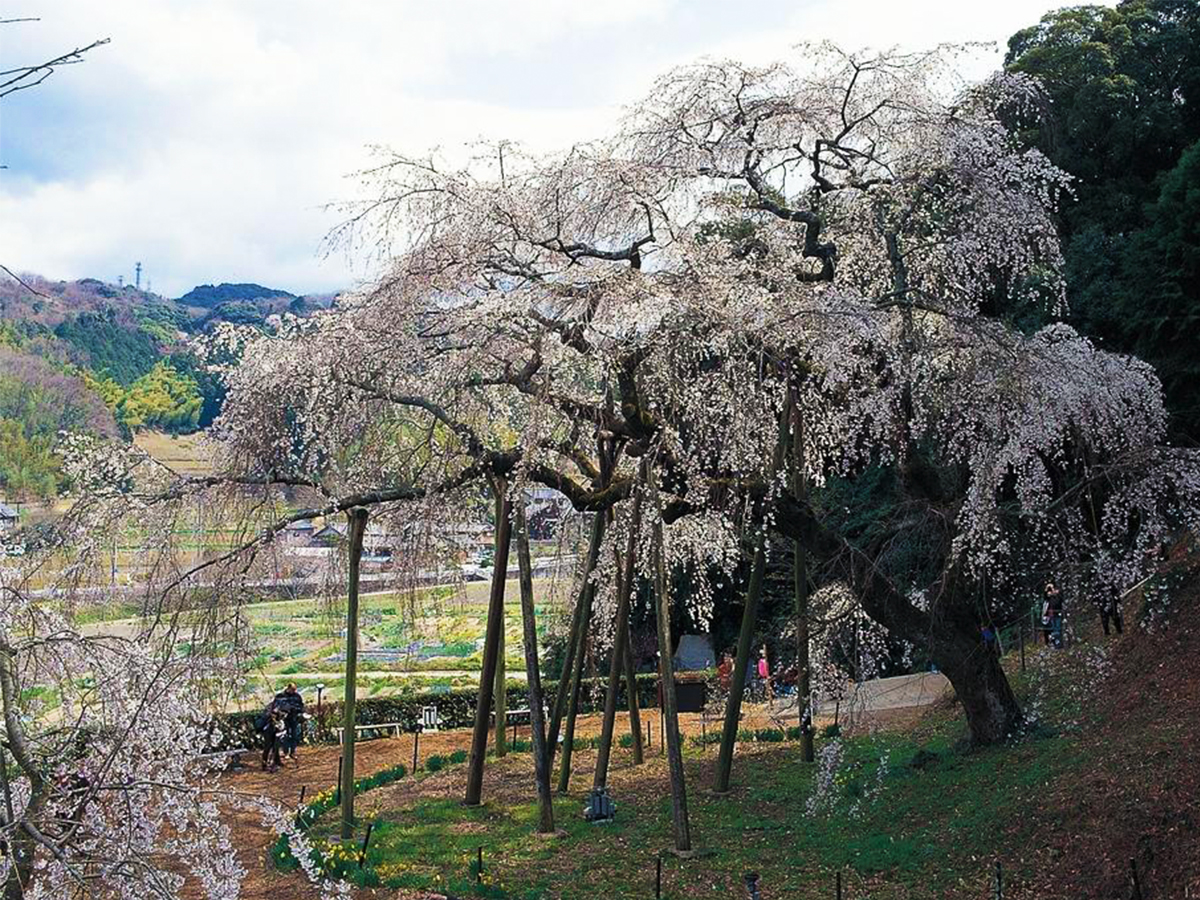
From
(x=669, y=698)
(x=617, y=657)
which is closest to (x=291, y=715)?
(x=617, y=657)

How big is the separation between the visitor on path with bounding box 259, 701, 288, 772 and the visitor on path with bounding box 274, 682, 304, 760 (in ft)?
0.33

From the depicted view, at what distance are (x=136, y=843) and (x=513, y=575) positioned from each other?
41.1 meters

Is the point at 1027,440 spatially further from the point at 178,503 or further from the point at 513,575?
the point at 513,575

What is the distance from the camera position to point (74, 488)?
30.3ft

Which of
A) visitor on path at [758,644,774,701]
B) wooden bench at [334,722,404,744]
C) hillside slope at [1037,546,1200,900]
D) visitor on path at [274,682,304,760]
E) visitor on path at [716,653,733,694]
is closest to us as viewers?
hillside slope at [1037,546,1200,900]

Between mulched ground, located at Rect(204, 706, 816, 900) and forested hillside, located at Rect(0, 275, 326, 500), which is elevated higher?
forested hillside, located at Rect(0, 275, 326, 500)

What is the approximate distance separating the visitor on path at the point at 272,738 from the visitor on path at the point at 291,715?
10 centimetres

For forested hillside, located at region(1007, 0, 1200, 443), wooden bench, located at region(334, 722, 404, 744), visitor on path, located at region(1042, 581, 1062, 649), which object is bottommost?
wooden bench, located at region(334, 722, 404, 744)

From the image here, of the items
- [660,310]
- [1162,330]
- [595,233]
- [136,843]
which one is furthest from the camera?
[1162,330]

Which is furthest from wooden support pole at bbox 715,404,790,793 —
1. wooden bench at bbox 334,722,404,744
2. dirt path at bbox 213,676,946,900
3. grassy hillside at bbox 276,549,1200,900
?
wooden bench at bbox 334,722,404,744

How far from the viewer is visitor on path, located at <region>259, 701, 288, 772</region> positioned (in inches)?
606

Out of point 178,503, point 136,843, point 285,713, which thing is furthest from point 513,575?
point 136,843

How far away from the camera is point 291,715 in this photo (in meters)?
16.2

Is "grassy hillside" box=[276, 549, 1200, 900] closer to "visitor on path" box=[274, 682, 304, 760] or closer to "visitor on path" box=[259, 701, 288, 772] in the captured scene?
"visitor on path" box=[259, 701, 288, 772]
